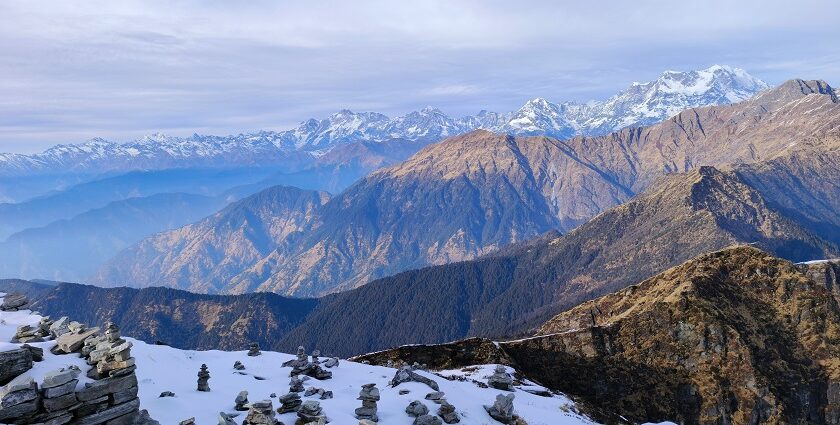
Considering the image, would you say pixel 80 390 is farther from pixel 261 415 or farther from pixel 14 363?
pixel 261 415

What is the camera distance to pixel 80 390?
96.4 feet

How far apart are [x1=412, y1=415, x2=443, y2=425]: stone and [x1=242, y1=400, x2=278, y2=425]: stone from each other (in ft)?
35.5

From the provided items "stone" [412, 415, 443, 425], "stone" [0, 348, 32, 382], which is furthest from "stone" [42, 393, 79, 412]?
"stone" [412, 415, 443, 425]

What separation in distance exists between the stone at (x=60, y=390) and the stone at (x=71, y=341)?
16.9 ft

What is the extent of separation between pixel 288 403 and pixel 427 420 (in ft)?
36.3

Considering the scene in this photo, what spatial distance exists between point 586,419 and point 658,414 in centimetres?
3913

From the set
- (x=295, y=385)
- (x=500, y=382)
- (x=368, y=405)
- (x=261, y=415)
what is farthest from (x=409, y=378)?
(x=261, y=415)

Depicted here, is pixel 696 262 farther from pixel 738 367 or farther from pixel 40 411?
pixel 40 411

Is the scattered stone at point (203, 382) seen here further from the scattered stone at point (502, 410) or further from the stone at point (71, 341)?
the scattered stone at point (502, 410)

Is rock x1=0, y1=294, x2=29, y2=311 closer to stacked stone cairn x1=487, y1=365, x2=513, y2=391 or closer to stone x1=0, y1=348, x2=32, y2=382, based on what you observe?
stone x1=0, y1=348, x2=32, y2=382

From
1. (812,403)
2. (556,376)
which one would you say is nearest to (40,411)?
(556,376)

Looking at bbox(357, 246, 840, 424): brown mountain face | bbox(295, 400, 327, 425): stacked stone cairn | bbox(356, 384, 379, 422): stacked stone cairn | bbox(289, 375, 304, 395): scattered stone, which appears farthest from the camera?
bbox(357, 246, 840, 424): brown mountain face

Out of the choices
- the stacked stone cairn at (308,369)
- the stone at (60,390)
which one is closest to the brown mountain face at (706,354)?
the stacked stone cairn at (308,369)

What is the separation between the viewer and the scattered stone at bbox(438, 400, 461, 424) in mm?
44438
